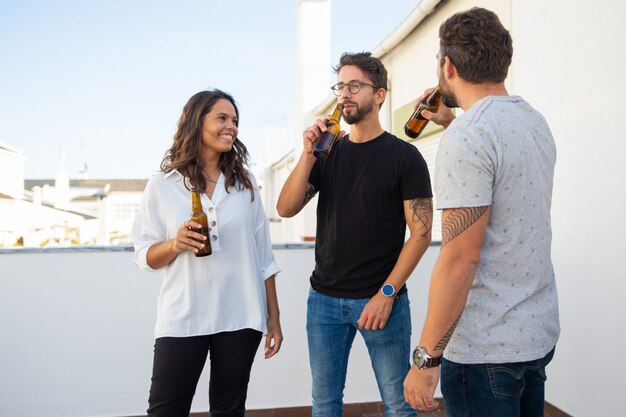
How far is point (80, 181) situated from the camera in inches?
1379

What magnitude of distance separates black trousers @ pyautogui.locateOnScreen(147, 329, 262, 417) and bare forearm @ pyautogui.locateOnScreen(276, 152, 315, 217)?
513mm

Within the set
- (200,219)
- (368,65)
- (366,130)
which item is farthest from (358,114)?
(200,219)

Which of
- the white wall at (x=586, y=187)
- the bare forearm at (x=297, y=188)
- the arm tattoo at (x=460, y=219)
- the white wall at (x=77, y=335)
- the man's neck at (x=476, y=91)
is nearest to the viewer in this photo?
the arm tattoo at (x=460, y=219)

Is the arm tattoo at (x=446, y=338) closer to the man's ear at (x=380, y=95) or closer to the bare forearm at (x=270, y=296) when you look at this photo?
the bare forearm at (x=270, y=296)

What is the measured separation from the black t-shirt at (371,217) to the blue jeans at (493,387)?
2.43ft

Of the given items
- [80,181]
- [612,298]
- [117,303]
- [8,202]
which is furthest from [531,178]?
[80,181]

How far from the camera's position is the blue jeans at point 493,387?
4.08 feet

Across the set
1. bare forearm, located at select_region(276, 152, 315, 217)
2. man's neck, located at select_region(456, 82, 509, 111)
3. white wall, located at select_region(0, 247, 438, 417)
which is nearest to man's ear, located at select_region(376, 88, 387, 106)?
bare forearm, located at select_region(276, 152, 315, 217)

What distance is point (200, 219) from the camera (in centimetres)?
195

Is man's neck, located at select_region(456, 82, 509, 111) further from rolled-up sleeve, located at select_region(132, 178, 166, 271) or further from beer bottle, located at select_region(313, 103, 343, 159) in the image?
rolled-up sleeve, located at select_region(132, 178, 166, 271)

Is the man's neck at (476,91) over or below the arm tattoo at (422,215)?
over

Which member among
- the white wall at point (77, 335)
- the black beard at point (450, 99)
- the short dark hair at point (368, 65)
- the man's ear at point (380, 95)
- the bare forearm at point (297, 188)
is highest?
the short dark hair at point (368, 65)

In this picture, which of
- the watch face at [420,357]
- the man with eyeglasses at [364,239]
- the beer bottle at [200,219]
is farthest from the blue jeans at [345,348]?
the watch face at [420,357]

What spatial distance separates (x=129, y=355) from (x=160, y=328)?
1.73 metres
